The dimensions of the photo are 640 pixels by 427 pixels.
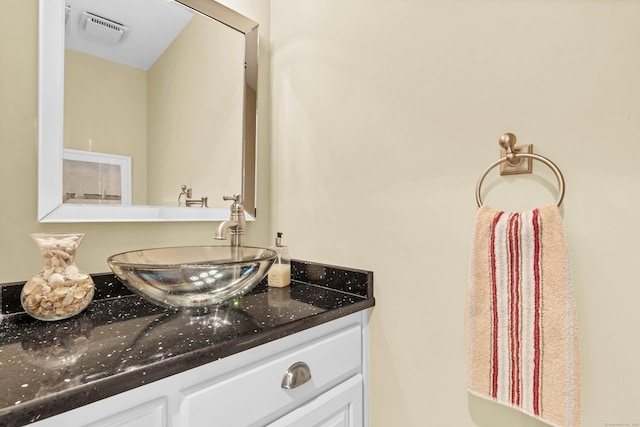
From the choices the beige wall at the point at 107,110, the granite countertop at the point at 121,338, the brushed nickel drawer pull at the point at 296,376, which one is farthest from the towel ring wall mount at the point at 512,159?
the beige wall at the point at 107,110

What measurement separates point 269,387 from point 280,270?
0.47m

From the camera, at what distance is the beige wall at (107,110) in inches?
35.6

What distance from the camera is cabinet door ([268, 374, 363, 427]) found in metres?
0.80

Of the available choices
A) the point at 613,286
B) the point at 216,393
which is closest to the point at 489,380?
the point at 613,286

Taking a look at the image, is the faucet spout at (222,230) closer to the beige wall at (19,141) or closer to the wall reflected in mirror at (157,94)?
the wall reflected in mirror at (157,94)

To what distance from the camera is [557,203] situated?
0.69 meters

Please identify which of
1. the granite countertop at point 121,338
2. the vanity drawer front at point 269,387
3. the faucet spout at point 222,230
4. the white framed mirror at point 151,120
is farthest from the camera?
the faucet spout at point 222,230

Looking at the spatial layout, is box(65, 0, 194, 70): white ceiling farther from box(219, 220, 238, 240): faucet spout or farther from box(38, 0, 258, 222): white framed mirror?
box(219, 220, 238, 240): faucet spout

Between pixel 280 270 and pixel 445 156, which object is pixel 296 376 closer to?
pixel 280 270

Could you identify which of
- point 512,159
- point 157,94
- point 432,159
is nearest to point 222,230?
point 157,94

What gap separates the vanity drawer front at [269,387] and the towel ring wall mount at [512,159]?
549mm

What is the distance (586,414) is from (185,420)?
80cm

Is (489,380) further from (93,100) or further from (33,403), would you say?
(93,100)

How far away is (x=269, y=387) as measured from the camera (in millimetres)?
746
